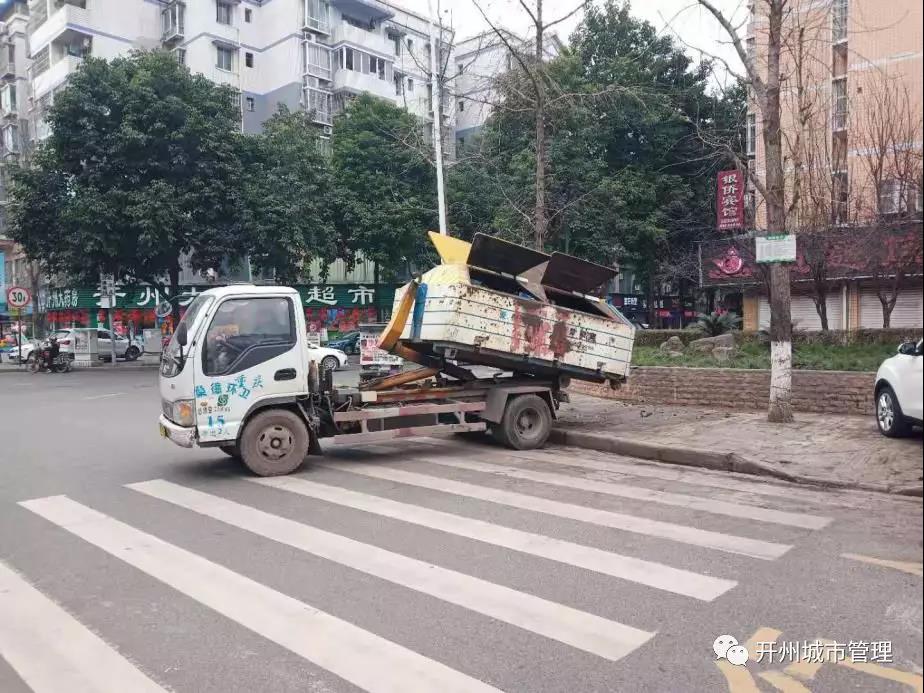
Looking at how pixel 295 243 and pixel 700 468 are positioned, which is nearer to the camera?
pixel 700 468

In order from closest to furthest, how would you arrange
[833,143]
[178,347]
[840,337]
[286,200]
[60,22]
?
[178,347] → [840,337] → [833,143] → [286,200] → [60,22]

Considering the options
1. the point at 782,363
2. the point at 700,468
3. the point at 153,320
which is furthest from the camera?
the point at 153,320

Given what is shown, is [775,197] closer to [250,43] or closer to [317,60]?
[317,60]

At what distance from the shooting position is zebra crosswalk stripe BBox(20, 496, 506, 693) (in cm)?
367

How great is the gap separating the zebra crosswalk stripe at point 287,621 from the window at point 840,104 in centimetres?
1248

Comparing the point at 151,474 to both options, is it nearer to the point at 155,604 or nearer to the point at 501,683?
the point at 155,604

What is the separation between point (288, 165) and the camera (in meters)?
30.3

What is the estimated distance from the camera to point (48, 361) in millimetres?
26469

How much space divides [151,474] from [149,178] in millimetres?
20386

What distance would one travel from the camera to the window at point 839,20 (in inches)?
355

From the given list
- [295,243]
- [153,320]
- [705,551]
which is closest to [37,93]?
[153,320]

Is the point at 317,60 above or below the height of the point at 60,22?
below

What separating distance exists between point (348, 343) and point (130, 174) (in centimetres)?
1122

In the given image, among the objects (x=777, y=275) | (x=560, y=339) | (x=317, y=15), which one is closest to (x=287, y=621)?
(x=560, y=339)
